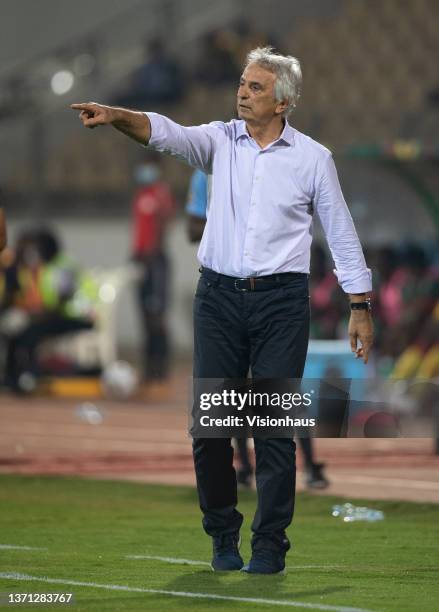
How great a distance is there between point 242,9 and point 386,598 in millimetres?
23020

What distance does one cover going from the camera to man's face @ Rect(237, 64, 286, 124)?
7.32 metres

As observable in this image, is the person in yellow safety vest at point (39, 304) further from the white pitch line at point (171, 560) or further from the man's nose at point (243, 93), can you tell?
the man's nose at point (243, 93)

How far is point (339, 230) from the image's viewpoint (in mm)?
7402

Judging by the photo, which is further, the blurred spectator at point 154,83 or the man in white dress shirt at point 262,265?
the blurred spectator at point 154,83

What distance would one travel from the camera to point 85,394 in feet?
66.9

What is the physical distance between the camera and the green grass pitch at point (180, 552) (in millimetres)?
6684

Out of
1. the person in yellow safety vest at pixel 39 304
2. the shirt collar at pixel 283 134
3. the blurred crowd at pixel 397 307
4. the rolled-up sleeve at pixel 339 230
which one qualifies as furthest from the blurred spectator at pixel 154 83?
the rolled-up sleeve at pixel 339 230

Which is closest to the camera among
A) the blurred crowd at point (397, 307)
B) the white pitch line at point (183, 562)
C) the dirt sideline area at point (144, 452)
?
the white pitch line at point (183, 562)

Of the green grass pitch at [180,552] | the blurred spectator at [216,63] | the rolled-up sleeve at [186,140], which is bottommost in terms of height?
the green grass pitch at [180,552]

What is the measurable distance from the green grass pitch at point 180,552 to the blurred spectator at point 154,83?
17.0m

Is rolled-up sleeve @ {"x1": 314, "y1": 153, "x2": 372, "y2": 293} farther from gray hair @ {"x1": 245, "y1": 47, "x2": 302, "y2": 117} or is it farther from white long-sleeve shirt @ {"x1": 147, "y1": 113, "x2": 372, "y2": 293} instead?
gray hair @ {"x1": 245, "y1": 47, "x2": 302, "y2": 117}

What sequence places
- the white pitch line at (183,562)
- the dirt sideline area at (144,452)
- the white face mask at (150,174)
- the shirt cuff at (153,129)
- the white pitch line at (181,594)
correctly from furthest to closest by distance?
the white face mask at (150,174) < the dirt sideline area at (144,452) < the white pitch line at (183,562) < the shirt cuff at (153,129) < the white pitch line at (181,594)

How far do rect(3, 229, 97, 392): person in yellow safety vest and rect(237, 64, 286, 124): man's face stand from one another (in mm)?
12578

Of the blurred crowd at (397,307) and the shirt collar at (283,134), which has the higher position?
the shirt collar at (283,134)
